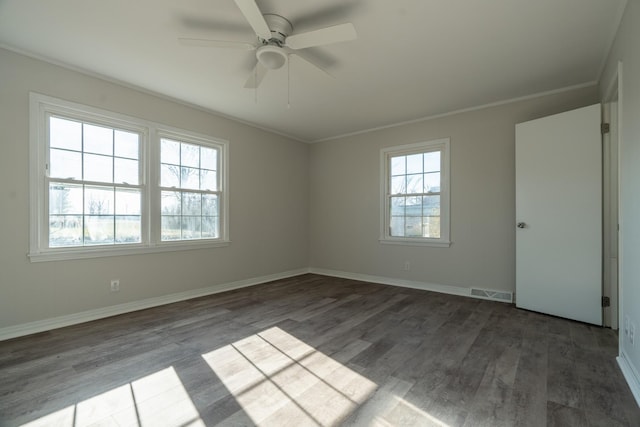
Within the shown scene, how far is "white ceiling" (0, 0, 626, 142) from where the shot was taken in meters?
2.17

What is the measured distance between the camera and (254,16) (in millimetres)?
1901

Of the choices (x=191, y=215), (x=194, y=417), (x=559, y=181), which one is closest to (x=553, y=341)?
(x=559, y=181)

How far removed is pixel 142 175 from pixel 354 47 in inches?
111

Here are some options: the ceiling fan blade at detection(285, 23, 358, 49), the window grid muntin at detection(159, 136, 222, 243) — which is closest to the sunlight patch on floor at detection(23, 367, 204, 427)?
the window grid muntin at detection(159, 136, 222, 243)

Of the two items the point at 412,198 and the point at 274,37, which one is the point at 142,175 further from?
the point at 412,198

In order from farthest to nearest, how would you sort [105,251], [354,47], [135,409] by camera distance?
[105,251] < [354,47] < [135,409]

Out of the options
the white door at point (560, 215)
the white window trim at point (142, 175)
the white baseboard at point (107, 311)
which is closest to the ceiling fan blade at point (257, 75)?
the white window trim at point (142, 175)

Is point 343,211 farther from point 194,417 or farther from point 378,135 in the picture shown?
point 194,417

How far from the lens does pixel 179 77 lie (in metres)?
3.21

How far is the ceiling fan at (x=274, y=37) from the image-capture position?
75.7 inches

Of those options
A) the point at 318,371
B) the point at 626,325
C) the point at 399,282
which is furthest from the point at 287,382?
the point at 399,282

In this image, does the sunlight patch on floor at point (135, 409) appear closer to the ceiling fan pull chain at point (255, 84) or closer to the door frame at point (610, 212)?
the ceiling fan pull chain at point (255, 84)

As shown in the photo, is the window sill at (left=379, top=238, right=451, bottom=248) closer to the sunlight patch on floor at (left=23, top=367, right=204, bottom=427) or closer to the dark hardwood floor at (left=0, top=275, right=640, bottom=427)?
the dark hardwood floor at (left=0, top=275, right=640, bottom=427)

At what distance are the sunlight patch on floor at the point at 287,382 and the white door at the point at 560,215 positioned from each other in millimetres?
2574
